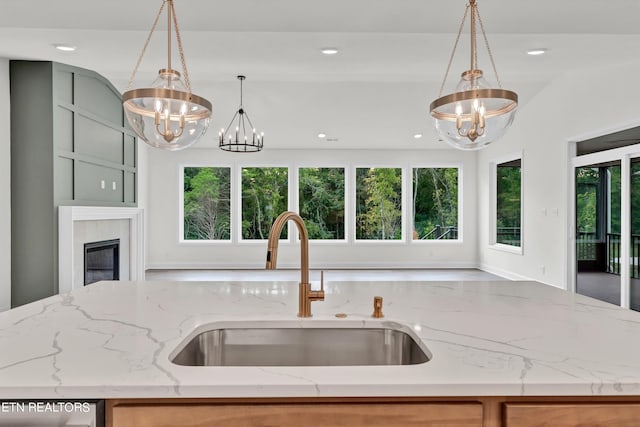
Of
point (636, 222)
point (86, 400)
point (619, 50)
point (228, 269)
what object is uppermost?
point (619, 50)

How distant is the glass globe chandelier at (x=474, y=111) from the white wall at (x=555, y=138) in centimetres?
350

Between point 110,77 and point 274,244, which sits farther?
point 110,77

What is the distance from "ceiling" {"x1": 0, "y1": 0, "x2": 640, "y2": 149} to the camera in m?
2.81

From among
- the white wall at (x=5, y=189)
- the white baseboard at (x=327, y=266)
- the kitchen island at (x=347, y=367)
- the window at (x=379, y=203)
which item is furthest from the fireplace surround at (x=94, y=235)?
the window at (x=379, y=203)

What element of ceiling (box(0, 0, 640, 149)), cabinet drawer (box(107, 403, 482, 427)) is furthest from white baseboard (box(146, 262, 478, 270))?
cabinet drawer (box(107, 403, 482, 427))

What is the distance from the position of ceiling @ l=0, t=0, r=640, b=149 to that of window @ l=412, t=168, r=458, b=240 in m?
3.24

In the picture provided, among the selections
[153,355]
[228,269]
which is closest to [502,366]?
[153,355]

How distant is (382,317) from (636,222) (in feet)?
14.4

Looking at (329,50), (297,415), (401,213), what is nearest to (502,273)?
(401,213)

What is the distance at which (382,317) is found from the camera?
1.38 meters

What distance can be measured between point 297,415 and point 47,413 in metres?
0.51

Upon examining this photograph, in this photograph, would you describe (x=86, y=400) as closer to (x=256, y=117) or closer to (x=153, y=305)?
(x=153, y=305)

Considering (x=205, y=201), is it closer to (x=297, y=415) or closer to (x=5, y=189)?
(x=5, y=189)

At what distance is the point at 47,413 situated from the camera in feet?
2.77
